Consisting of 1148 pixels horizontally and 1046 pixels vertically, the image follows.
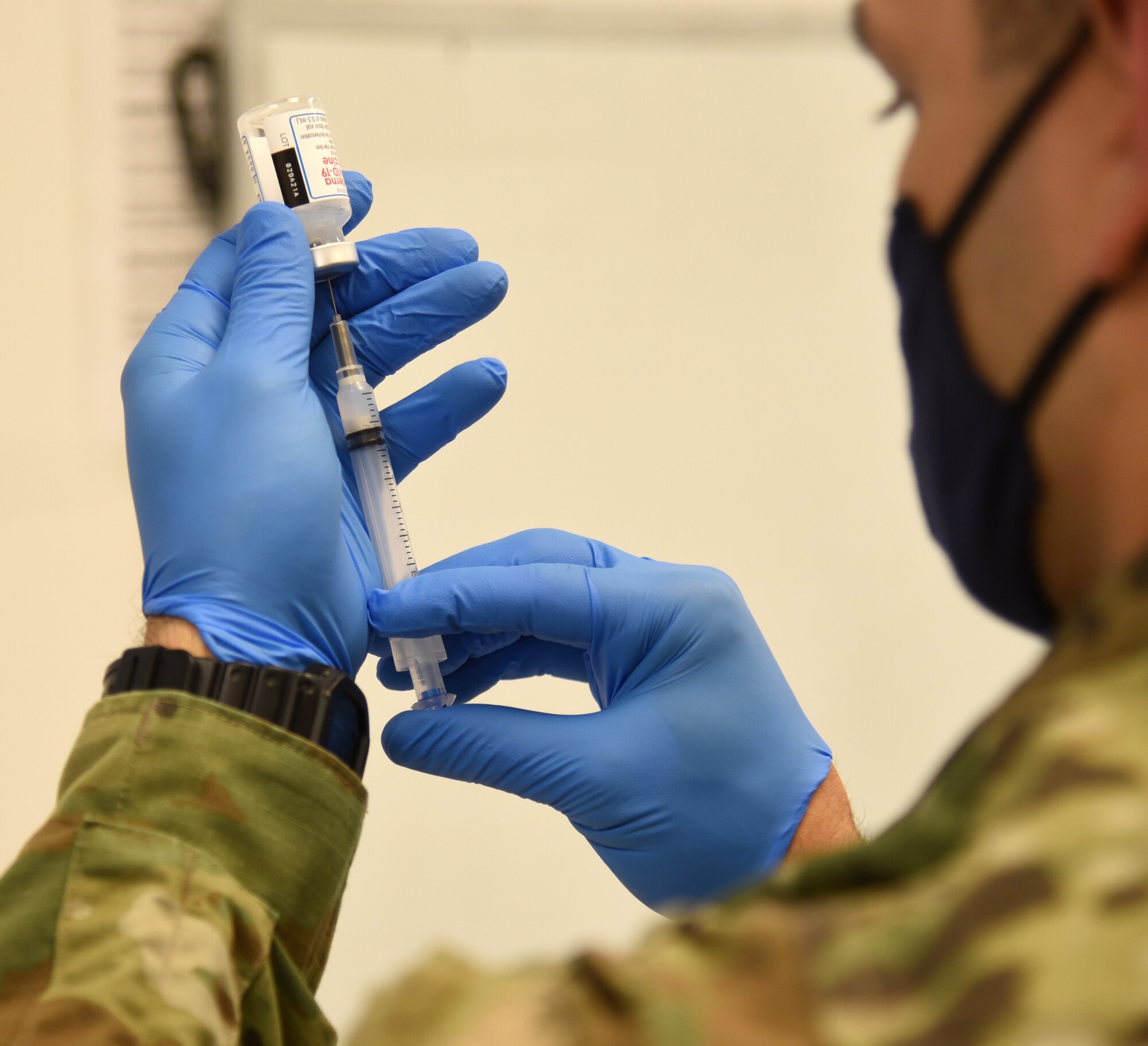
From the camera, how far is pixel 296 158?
807mm

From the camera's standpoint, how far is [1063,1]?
37 centimetres

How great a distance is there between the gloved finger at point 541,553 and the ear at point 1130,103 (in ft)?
1.98

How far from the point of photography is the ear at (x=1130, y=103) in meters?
0.34

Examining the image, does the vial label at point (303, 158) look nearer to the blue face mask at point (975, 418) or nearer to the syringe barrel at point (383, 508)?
the syringe barrel at point (383, 508)

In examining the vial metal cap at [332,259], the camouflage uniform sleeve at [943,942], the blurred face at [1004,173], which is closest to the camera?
the camouflage uniform sleeve at [943,942]

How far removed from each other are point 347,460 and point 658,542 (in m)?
0.59

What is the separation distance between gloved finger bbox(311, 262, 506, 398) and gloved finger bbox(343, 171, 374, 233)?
89mm

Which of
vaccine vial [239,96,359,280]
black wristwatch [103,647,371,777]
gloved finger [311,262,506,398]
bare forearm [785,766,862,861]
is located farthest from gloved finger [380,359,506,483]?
bare forearm [785,766,862,861]

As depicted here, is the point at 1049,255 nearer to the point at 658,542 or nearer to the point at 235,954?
the point at 235,954

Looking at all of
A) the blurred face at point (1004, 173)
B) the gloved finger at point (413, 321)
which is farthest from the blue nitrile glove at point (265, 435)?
the blurred face at point (1004, 173)

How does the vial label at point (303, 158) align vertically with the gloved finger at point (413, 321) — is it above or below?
above

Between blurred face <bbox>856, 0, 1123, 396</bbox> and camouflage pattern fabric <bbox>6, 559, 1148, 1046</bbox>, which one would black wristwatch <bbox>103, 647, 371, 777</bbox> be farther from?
blurred face <bbox>856, 0, 1123, 396</bbox>

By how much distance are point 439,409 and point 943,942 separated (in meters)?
0.73

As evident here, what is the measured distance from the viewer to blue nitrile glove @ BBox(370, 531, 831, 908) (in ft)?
2.73
